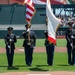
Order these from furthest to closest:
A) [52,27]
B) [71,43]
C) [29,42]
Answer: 1. [71,43]
2. [29,42]
3. [52,27]

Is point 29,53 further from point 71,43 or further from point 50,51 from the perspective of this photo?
point 71,43

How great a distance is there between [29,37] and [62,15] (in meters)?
45.2

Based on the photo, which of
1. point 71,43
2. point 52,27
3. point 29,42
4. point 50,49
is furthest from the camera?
point 50,49

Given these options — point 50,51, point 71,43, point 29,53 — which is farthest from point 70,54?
point 29,53

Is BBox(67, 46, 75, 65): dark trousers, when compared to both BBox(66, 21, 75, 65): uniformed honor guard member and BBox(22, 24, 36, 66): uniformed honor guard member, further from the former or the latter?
BBox(22, 24, 36, 66): uniformed honor guard member

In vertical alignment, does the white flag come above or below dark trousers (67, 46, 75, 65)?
above

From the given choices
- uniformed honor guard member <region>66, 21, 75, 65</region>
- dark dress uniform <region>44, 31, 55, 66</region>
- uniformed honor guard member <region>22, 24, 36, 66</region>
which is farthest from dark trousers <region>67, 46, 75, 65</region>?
uniformed honor guard member <region>22, 24, 36, 66</region>

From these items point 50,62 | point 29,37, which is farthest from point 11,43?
point 50,62

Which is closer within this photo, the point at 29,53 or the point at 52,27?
the point at 52,27

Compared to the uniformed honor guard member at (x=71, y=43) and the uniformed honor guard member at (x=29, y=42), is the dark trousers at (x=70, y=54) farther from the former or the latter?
the uniformed honor guard member at (x=29, y=42)

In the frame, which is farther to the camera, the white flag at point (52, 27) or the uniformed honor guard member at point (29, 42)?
the uniformed honor guard member at point (29, 42)

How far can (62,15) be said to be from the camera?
59438 mm

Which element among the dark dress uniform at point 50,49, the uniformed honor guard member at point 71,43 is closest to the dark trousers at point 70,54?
the uniformed honor guard member at point 71,43

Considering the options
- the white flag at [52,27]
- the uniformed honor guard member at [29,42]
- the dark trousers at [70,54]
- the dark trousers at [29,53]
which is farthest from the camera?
the dark trousers at [70,54]
